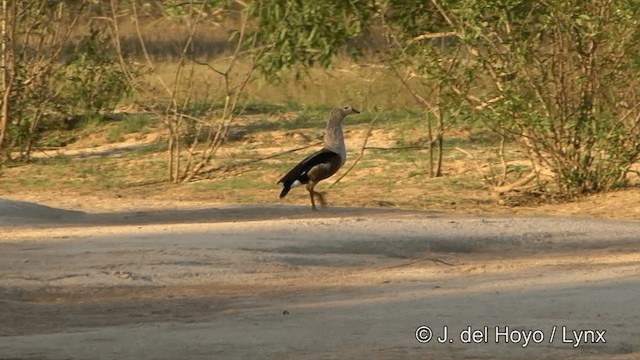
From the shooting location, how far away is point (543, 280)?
9.98 meters

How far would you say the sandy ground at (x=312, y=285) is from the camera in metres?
7.63

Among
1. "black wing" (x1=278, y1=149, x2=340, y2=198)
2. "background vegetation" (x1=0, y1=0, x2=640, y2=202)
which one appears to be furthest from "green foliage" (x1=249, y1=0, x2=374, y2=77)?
"black wing" (x1=278, y1=149, x2=340, y2=198)

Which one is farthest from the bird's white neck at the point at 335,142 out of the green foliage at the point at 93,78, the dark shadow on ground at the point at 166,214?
the green foliage at the point at 93,78

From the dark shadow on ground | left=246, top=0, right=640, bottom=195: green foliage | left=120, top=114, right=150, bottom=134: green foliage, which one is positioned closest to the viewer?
the dark shadow on ground

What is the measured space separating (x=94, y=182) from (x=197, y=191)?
1813 mm

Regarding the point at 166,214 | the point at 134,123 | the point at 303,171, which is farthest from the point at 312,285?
the point at 134,123

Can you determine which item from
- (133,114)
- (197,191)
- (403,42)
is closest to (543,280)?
(403,42)

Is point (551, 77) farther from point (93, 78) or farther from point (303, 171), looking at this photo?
point (93, 78)

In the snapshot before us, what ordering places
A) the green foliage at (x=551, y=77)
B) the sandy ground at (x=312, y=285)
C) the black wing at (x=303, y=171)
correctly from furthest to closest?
the green foliage at (x=551, y=77) < the black wing at (x=303, y=171) < the sandy ground at (x=312, y=285)

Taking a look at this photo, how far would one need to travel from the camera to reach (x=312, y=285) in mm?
10102

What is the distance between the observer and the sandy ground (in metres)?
7.63

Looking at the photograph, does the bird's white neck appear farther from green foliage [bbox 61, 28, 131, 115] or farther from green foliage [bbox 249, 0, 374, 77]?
green foliage [bbox 61, 28, 131, 115]

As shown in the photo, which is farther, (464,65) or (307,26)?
(307,26)

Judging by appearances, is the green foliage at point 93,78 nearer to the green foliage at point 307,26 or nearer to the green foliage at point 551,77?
A: the green foliage at point 307,26
